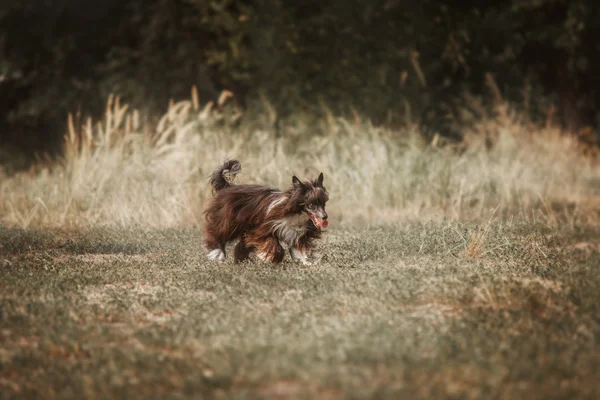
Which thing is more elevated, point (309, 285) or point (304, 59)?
point (304, 59)

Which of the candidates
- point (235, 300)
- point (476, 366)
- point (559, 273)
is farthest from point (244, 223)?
point (476, 366)

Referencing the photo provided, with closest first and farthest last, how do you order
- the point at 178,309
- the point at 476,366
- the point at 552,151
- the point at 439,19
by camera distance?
1. the point at 476,366
2. the point at 178,309
3. the point at 552,151
4. the point at 439,19

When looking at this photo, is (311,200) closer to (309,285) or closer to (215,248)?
(309,285)

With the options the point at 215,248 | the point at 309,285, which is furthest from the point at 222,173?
the point at 309,285

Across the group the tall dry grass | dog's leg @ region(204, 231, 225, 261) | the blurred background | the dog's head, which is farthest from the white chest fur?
the blurred background

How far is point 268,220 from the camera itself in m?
9.78

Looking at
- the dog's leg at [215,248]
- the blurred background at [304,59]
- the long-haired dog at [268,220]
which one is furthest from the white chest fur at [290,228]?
the blurred background at [304,59]

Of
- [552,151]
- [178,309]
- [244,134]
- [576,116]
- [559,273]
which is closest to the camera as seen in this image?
[178,309]

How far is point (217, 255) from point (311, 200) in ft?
4.94

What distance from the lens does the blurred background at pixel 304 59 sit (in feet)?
73.2

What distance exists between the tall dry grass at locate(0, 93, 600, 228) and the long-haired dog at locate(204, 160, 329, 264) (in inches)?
126

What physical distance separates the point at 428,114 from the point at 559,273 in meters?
13.3

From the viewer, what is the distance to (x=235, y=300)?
805 cm

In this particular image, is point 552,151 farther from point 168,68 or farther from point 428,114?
point 168,68
